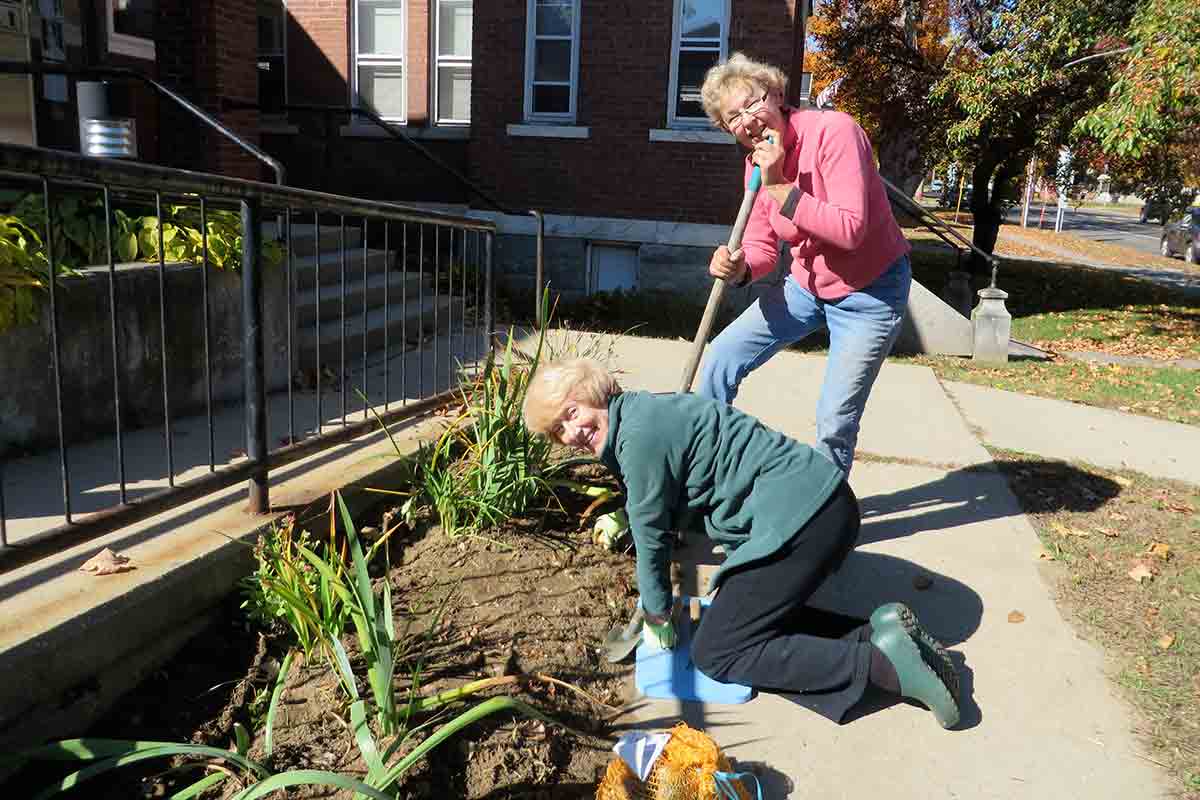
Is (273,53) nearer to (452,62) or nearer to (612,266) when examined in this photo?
(452,62)

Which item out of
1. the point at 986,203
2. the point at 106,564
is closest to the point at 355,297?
the point at 106,564

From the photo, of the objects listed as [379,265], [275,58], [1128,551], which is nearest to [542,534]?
[1128,551]

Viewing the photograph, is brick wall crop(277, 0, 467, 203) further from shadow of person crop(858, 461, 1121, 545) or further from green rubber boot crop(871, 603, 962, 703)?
green rubber boot crop(871, 603, 962, 703)

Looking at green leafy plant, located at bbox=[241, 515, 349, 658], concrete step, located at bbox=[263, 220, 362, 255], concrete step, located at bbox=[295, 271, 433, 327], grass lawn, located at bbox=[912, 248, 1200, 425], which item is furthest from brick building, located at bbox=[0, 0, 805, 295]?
green leafy plant, located at bbox=[241, 515, 349, 658]

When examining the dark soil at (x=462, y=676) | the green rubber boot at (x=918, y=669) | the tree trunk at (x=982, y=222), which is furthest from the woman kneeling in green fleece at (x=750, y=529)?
the tree trunk at (x=982, y=222)

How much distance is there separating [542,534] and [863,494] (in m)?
1.84

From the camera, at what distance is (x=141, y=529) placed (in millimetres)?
3412

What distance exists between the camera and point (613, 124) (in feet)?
36.7

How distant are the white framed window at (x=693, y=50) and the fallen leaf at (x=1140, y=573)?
7.83 metres

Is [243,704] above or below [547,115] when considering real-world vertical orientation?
below

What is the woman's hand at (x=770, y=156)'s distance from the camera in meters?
3.65

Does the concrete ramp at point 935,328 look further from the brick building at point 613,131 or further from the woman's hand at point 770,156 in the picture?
the woman's hand at point 770,156

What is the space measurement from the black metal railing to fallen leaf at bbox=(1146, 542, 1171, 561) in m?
3.25

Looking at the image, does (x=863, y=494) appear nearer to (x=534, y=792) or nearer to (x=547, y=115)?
(x=534, y=792)
